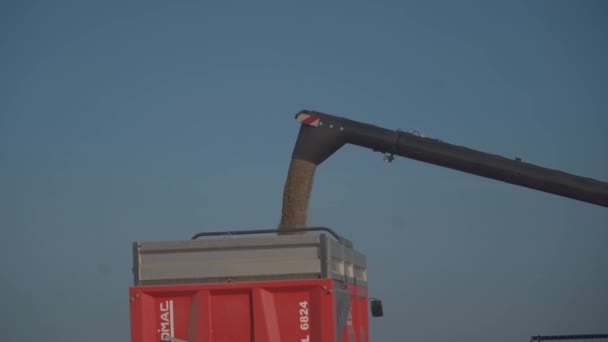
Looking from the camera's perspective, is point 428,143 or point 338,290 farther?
point 428,143

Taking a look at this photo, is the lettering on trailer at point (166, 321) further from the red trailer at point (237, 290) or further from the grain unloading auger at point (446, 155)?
the grain unloading auger at point (446, 155)

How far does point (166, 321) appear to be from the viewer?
29.3 feet

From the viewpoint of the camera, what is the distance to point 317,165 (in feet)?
51.8

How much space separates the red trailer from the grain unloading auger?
7.55 meters

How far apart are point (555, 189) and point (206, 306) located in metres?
9.65

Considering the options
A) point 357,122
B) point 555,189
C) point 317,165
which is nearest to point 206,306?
point 317,165

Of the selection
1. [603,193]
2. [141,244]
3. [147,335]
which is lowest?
[147,335]

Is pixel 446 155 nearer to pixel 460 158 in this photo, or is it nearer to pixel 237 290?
pixel 460 158

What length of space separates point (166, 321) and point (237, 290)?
0.72m

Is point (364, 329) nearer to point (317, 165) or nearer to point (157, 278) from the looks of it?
point (157, 278)

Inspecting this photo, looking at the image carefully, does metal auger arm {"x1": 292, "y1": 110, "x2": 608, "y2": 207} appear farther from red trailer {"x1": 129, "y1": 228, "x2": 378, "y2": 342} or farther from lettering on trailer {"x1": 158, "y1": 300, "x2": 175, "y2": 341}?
lettering on trailer {"x1": 158, "y1": 300, "x2": 175, "y2": 341}

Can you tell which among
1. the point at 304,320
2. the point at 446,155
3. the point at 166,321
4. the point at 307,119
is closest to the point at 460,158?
the point at 446,155

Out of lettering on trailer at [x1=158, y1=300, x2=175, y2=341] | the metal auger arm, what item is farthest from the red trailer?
the metal auger arm

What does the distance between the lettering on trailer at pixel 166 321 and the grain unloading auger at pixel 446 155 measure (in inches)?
303
